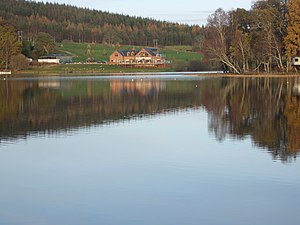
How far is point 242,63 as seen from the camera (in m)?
86.7

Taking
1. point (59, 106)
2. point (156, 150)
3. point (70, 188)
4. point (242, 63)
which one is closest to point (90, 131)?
point (156, 150)

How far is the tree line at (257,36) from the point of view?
76.0 metres

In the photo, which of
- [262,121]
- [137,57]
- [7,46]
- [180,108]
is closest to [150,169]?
[262,121]

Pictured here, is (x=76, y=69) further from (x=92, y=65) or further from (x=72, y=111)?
(x=72, y=111)

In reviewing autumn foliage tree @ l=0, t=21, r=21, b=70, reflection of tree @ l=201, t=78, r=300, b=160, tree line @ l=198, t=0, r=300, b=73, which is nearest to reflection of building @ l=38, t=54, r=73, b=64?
autumn foliage tree @ l=0, t=21, r=21, b=70

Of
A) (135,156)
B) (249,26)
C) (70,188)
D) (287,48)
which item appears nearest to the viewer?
(70,188)

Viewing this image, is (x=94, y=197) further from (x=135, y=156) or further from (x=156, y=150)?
(x=156, y=150)

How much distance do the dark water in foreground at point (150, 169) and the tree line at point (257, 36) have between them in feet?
168

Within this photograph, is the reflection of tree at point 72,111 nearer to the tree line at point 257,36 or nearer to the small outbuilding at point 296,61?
the tree line at point 257,36

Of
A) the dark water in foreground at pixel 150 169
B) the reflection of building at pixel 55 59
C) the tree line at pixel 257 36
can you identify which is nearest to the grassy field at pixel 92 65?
the reflection of building at pixel 55 59

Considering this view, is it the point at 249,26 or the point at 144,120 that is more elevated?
the point at 249,26

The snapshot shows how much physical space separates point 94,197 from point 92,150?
19.1ft

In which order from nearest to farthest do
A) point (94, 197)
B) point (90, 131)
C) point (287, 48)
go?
1. point (94, 197)
2. point (90, 131)
3. point (287, 48)

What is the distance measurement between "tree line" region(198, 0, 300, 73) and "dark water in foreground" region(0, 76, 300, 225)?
51.3m
